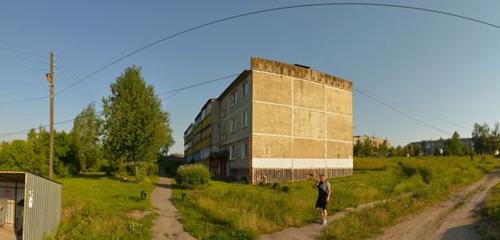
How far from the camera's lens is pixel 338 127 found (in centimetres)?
3994

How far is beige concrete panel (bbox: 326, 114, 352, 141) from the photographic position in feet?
127

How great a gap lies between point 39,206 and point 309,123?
2733cm

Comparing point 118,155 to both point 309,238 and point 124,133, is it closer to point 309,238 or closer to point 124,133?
point 124,133

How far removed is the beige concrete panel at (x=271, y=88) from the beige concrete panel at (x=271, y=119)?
603mm

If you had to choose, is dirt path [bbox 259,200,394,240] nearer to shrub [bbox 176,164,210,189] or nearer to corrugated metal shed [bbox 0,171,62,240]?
corrugated metal shed [bbox 0,171,62,240]

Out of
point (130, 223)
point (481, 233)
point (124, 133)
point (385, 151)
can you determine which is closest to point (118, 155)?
point (124, 133)

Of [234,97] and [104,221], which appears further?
[234,97]

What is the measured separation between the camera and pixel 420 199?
20.6 meters

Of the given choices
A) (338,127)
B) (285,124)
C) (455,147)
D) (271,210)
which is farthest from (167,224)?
(455,147)

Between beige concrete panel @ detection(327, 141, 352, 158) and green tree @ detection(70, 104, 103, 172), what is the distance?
70.3ft

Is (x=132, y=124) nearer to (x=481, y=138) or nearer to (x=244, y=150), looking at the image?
(x=244, y=150)

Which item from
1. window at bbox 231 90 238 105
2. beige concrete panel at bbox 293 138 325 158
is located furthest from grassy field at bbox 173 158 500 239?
window at bbox 231 90 238 105

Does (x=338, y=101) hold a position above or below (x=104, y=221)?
above

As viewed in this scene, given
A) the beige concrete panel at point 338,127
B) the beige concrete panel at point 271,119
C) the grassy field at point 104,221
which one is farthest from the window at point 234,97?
the grassy field at point 104,221
